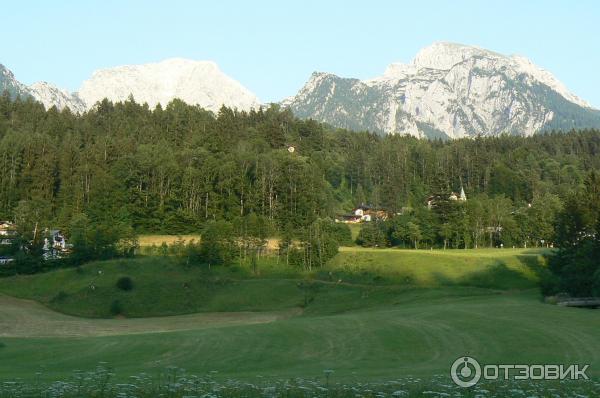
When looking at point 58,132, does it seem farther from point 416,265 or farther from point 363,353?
point 363,353

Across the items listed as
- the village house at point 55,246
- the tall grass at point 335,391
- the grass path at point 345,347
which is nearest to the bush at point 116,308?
the village house at point 55,246

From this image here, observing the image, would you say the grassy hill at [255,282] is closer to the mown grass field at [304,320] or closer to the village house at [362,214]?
the mown grass field at [304,320]

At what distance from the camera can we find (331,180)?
6422 inches

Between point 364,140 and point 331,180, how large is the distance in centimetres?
3787

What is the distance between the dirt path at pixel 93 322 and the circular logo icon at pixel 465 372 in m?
29.8

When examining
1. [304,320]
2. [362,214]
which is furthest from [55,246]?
[362,214]

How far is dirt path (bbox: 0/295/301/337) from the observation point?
53562 millimetres

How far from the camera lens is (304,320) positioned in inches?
1818

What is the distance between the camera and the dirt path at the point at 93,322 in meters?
53.6

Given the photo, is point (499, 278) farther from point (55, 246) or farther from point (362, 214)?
point (362, 214)

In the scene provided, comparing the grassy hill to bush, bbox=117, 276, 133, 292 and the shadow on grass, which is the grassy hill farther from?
bush, bbox=117, 276, 133, 292

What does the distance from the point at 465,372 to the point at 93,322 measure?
46654 millimetres

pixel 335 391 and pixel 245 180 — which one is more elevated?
pixel 245 180

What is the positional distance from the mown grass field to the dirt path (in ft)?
0.49
